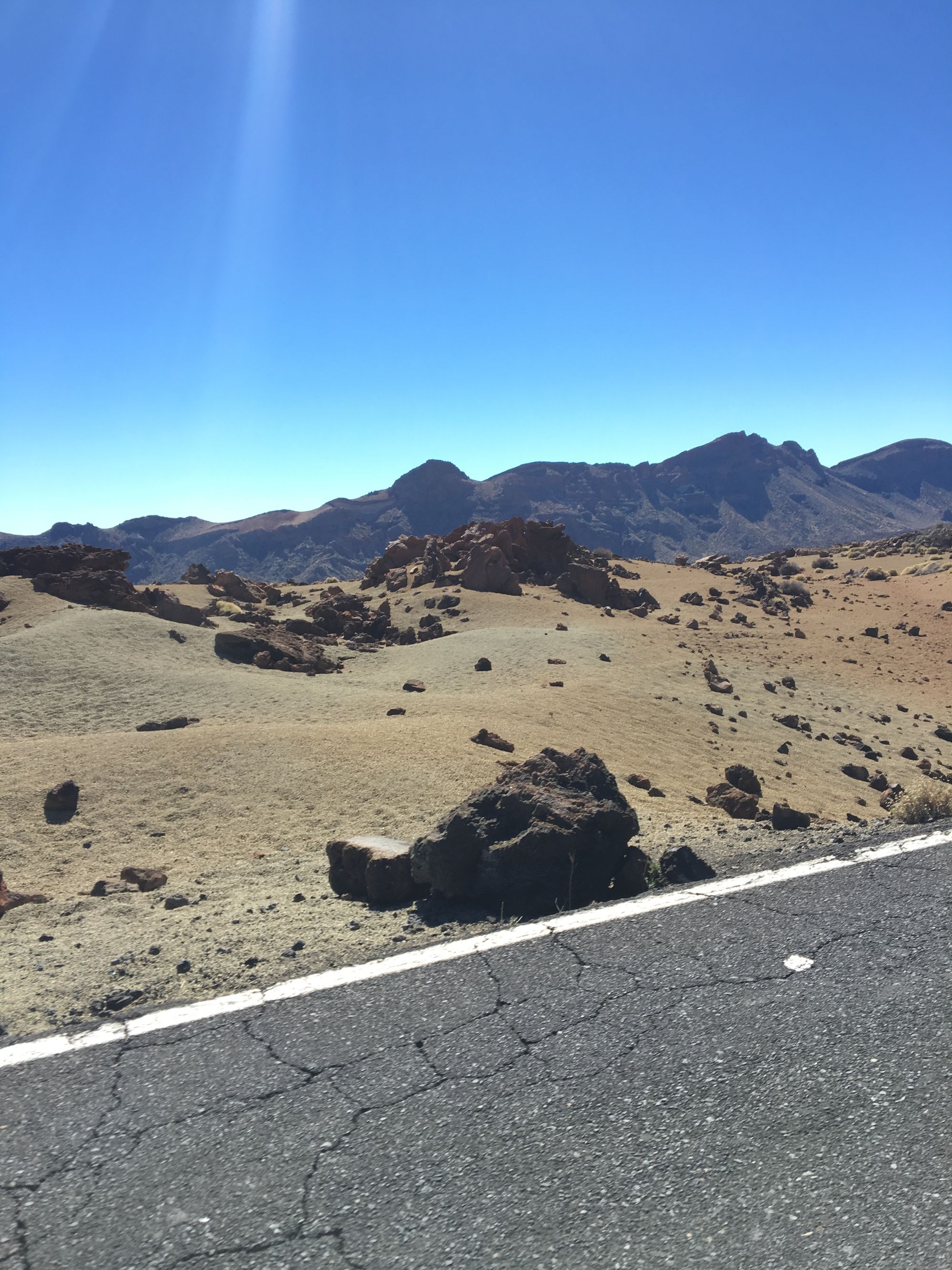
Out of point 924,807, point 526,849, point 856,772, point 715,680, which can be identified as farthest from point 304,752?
point 715,680

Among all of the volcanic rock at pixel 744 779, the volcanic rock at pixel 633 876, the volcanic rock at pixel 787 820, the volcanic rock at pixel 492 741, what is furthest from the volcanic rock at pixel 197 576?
the volcanic rock at pixel 633 876

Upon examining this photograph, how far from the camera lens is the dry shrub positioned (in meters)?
5.57

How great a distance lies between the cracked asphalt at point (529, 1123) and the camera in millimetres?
2143

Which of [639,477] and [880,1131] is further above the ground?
[639,477]

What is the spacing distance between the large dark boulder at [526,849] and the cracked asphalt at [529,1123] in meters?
0.93

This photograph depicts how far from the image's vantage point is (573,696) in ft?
49.4

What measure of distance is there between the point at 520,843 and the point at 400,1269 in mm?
2732

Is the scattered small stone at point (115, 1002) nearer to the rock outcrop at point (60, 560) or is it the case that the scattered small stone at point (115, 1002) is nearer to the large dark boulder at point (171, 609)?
the large dark boulder at point (171, 609)

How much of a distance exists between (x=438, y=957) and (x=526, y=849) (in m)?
1.10

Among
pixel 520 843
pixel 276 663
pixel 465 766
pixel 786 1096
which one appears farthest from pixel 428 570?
pixel 786 1096

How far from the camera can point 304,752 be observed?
10.0 meters

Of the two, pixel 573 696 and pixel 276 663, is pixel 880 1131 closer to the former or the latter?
pixel 573 696

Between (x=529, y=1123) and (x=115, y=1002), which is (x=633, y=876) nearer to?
(x=529, y=1123)

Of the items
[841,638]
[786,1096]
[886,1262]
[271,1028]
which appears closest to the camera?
[886,1262]
